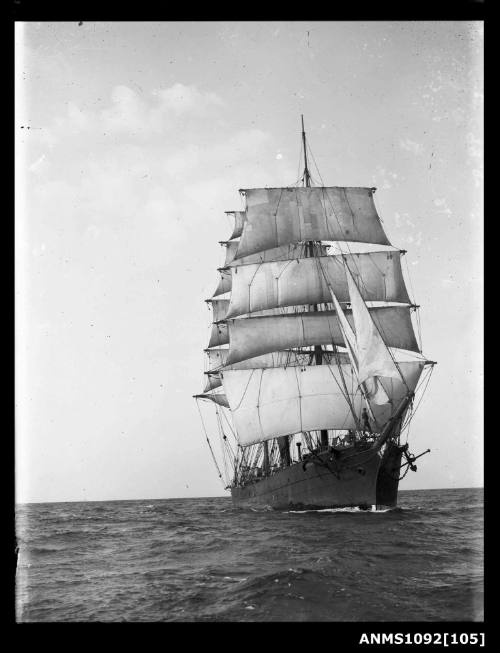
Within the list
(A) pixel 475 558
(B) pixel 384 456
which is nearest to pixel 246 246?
(B) pixel 384 456

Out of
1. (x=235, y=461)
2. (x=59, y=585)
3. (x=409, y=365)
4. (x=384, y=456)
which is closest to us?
(x=59, y=585)

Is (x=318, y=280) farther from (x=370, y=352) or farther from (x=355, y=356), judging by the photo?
(x=370, y=352)

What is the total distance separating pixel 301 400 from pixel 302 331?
15.3ft

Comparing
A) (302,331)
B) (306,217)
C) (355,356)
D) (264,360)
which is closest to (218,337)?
(264,360)

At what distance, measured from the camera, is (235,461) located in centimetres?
5250

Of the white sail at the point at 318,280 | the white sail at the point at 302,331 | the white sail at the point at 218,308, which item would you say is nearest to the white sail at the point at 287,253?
the white sail at the point at 318,280

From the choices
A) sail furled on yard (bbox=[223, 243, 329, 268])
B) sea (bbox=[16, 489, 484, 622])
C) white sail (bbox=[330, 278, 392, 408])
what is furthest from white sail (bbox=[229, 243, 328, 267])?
sea (bbox=[16, 489, 484, 622])

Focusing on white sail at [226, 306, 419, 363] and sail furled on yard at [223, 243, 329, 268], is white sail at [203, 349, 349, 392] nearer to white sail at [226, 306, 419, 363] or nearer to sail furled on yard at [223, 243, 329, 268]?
white sail at [226, 306, 419, 363]

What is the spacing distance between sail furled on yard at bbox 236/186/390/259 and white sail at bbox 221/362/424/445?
26.9 feet

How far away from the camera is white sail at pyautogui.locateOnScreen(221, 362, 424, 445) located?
37469mm

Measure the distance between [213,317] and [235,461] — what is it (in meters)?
12.0
